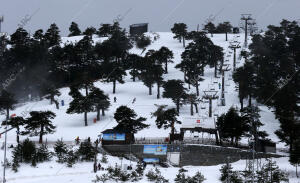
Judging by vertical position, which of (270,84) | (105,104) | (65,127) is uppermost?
(270,84)

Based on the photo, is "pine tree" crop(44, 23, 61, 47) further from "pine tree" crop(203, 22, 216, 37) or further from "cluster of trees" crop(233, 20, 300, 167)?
"cluster of trees" crop(233, 20, 300, 167)

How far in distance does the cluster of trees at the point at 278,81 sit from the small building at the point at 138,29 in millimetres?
47127

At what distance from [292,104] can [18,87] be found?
5943 cm

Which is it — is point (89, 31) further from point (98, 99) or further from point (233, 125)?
point (233, 125)

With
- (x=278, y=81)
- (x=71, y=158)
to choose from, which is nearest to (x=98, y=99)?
(x=71, y=158)

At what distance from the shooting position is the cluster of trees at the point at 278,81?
1593 inches

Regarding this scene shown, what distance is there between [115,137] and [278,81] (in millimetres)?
31585

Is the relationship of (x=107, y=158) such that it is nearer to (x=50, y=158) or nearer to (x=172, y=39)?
(x=50, y=158)

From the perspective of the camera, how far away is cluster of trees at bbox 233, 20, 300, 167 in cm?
4047

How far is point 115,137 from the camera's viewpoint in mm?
44906

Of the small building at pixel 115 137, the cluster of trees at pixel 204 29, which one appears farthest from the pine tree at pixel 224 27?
the small building at pixel 115 137

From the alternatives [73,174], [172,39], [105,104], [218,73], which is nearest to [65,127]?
[105,104]

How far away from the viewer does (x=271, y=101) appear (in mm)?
51812

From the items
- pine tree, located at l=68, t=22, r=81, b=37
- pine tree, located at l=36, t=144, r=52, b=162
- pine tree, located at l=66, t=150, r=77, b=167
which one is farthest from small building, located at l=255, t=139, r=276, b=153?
pine tree, located at l=68, t=22, r=81, b=37
